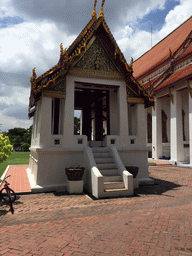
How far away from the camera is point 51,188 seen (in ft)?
28.8

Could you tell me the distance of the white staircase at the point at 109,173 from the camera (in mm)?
7900

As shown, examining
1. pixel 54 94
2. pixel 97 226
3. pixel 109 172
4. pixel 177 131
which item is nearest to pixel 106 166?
pixel 109 172

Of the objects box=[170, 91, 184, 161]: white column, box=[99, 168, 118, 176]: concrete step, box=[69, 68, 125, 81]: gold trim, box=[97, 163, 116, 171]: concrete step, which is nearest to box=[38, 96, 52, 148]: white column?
box=[69, 68, 125, 81]: gold trim

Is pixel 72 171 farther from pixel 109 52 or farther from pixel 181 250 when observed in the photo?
pixel 109 52

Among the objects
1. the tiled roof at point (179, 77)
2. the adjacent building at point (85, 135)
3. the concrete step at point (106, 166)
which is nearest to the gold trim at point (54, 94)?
the adjacent building at point (85, 135)

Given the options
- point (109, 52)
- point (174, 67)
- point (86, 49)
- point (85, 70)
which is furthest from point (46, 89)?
point (174, 67)

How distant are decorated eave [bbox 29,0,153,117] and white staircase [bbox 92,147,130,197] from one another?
367 cm

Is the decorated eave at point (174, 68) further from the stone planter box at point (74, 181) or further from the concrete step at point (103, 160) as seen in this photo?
the stone planter box at point (74, 181)

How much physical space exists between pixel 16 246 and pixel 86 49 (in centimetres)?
886

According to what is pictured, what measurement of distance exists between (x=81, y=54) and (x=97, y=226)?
312 inches

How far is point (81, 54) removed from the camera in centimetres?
1010

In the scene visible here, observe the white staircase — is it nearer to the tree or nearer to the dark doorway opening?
the dark doorway opening

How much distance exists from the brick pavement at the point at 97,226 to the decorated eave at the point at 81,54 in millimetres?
5068

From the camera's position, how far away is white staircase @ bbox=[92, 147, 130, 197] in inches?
311
